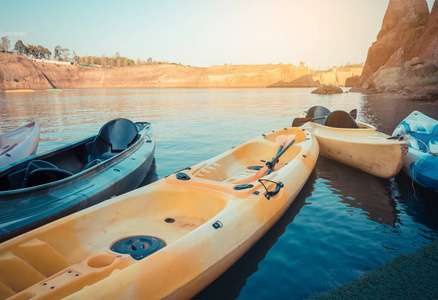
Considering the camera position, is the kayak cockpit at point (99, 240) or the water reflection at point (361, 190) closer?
the kayak cockpit at point (99, 240)

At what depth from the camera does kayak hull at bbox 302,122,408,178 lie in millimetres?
5488

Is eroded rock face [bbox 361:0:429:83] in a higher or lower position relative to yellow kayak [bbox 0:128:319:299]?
higher

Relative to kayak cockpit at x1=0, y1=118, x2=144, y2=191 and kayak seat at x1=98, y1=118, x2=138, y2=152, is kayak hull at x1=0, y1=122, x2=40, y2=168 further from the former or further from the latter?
kayak seat at x1=98, y1=118, x2=138, y2=152

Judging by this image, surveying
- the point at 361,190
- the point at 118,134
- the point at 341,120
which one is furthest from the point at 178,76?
the point at 361,190

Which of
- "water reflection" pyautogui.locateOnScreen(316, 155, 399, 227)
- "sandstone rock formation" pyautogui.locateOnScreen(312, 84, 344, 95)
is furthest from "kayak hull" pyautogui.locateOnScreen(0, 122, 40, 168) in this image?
"sandstone rock formation" pyautogui.locateOnScreen(312, 84, 344, 95)

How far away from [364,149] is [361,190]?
111 cm

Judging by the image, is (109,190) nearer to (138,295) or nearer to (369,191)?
(138,295)

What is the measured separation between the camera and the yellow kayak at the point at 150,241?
7.25ft

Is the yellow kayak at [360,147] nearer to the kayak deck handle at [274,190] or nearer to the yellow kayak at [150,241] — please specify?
the yellow kayak at [150,241]

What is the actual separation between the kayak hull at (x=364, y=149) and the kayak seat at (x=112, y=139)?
5.23 metres

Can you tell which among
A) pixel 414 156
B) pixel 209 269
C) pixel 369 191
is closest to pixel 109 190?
pixel 209 269

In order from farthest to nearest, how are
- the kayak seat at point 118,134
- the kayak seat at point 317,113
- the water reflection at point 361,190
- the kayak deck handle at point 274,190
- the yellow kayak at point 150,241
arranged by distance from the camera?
the kayak seat at point 317,113 < the kayak seat at point 118,134 < the water reflection at point 361,190 < the kayak deck handle at point 274,190 < the yellow kayak at point 150,241

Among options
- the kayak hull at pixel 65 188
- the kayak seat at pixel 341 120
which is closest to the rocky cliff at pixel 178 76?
the kayak seat at pixel 341 120

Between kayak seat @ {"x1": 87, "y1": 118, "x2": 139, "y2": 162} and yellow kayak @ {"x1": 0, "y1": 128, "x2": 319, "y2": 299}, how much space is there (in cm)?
303
